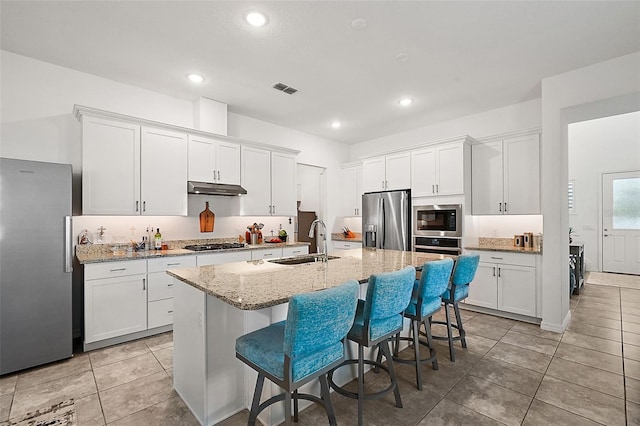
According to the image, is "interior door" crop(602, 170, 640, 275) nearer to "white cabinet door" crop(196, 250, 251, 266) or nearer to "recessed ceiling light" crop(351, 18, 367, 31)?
"recessed ceiling light" crop(351, 18, 367, 31)

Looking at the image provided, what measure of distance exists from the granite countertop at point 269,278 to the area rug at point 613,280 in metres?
5.34

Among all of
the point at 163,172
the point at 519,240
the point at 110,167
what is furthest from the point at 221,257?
the point at 519,240

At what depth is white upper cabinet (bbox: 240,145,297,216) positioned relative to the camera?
4.53 meters

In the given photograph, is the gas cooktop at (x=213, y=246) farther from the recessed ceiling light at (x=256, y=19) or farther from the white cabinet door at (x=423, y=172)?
Result: the white cabinet door at (x=423, y=172)

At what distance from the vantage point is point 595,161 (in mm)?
6656

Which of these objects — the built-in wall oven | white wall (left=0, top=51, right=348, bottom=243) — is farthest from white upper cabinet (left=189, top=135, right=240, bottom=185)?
the built-in wall oven

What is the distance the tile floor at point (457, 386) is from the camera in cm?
196

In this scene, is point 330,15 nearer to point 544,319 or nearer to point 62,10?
point 62,10

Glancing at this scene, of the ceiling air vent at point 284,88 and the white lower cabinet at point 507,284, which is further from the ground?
the ceiling air vent at point 284,88

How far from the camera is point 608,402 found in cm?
211

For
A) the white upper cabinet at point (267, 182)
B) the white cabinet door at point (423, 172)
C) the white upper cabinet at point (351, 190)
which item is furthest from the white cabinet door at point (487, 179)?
the white upper cabinet at point (267, 182)

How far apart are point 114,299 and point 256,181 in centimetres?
236

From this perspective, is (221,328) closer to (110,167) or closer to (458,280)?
(458,280)

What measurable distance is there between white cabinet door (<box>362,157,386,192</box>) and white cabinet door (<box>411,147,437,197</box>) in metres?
0.58
